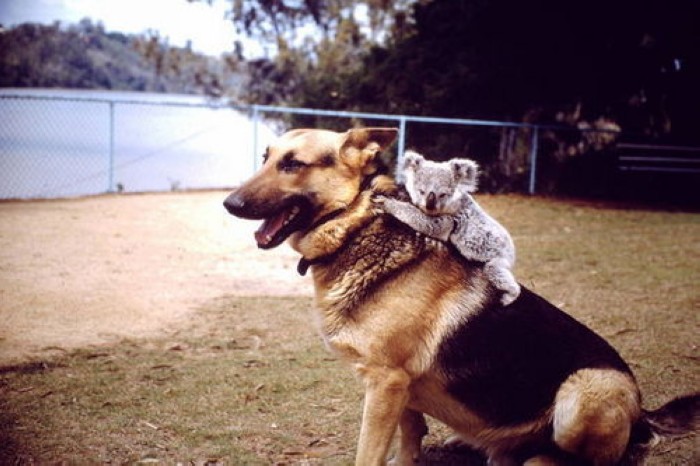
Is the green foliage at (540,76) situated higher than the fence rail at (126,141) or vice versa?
the green foliage at (540,76)

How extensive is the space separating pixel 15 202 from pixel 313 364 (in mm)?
9640

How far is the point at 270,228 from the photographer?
3508 millimetres

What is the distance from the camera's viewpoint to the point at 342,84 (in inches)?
802

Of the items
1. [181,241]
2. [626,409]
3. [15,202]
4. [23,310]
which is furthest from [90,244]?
[626,409]

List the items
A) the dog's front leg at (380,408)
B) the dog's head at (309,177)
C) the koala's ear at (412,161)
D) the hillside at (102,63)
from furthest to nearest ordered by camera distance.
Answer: the hillside at (102,63), the koala's ear at (412,161), the dog's head at (309,177), the dog's front leg at (380,408)

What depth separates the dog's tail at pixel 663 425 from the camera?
10.7ft

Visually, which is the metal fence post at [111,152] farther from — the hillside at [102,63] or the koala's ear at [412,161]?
the koala's ear at [412,161]

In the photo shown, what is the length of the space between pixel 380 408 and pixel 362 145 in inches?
54.1

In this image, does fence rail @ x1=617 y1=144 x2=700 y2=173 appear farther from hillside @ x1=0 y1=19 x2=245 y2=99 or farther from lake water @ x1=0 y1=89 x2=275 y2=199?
hillside @ x1=0 y1=19 x2=245 y2=99

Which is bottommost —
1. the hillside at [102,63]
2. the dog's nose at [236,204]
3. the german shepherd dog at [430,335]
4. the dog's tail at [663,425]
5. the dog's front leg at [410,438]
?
the dog's front leg at [410,438]

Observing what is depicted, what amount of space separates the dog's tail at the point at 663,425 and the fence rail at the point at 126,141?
34.4ft

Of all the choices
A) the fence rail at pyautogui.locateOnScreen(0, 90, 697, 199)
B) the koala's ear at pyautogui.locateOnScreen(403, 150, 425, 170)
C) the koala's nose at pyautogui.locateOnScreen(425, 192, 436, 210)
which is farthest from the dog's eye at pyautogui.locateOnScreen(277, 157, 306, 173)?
the fence rail at pyautogui.locateOnScreen(0, 90, 697, 199)

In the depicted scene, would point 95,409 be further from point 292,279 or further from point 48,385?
point 292,279

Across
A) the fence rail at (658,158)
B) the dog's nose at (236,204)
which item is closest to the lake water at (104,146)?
the dog's nose at (236,204)
